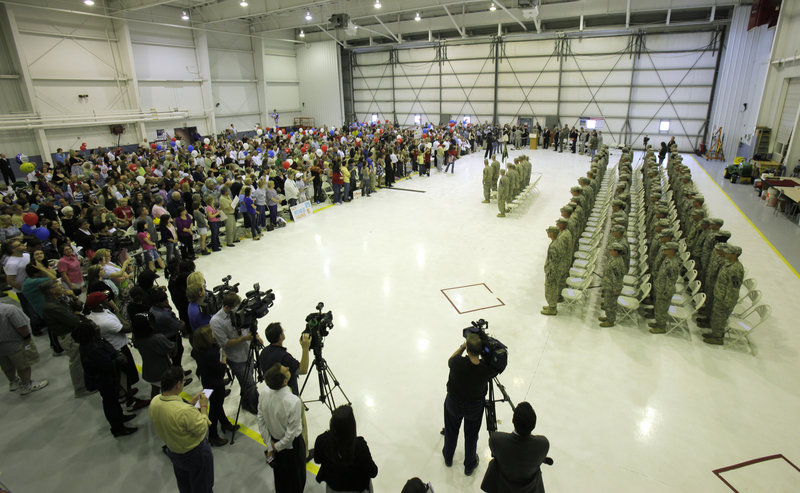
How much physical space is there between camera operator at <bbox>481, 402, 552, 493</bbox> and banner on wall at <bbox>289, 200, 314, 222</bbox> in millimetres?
9392

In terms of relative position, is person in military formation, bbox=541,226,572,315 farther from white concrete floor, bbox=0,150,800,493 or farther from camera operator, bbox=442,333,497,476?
camera operator, bbox=442,333,497,476

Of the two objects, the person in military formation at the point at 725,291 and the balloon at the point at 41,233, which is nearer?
the person in military formation at the point at 725,291

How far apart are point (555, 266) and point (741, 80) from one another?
61.0 feet

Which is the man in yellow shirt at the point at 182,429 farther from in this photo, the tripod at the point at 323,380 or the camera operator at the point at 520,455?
the camera operator at the point at 520,455

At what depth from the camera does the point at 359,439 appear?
8.20ft

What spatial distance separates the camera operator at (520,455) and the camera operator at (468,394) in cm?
61

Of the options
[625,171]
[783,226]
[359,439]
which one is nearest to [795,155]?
[783,226]

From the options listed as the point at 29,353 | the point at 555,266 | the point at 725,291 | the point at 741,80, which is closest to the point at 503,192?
the point at 555,266

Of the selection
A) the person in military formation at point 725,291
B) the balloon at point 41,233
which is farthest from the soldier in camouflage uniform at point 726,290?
the balloon at point 41,233

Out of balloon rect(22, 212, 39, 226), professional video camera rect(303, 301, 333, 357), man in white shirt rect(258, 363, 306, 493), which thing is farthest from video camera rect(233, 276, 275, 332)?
balloon rect(22, 212, 39, 226)

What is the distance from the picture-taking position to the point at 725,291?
5270 mm

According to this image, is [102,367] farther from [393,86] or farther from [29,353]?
[393,86]

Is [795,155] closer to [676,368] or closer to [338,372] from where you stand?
[676,368]

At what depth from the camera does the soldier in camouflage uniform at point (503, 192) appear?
1091 centimetres
